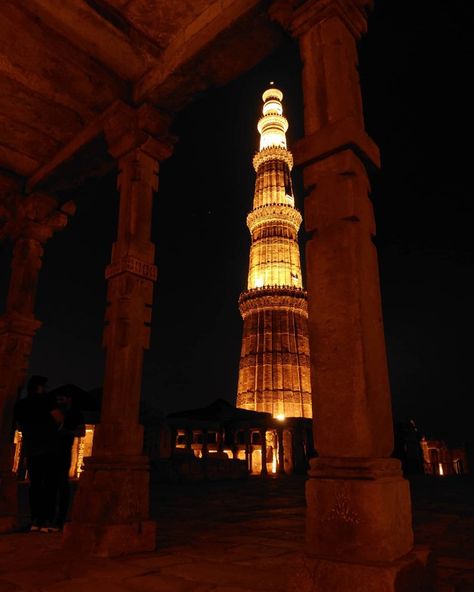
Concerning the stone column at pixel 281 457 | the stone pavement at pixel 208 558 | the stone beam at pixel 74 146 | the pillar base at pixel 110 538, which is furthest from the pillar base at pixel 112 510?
the stone column at pixel 281 457

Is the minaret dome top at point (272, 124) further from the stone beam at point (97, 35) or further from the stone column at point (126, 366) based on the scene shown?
the stone column at point (126, 366)

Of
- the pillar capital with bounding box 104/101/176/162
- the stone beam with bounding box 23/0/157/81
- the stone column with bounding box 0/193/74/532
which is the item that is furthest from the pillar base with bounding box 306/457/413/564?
the stone beam with bounding box 23/0/157/81

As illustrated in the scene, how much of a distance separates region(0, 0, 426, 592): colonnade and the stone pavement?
0.33 m

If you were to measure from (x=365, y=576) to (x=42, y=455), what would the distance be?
13.4ft

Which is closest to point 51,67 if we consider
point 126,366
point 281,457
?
point 126,366

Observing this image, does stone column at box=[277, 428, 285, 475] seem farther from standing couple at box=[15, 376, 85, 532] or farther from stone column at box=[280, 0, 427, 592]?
stone column at box=[280, 0, 427, 592]

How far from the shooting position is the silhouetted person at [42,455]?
529 centimetres

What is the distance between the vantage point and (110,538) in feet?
13.5

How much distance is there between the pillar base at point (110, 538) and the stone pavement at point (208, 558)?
125 millimetres

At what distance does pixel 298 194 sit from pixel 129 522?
49.0m

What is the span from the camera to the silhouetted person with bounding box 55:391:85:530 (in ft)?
17.7

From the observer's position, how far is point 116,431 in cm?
467

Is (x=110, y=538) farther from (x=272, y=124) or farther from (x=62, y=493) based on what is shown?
(x=272, y=124)

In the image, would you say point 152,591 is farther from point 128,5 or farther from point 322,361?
point 128,5
